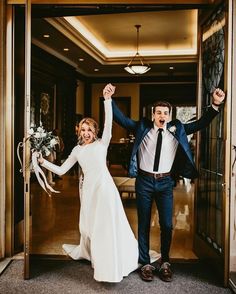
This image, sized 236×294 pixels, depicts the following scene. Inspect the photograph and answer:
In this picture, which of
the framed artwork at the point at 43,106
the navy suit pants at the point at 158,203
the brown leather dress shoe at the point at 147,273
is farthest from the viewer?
the framed artwork at the point at 43,106

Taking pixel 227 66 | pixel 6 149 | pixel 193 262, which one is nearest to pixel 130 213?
pixel 193 262

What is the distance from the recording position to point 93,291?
3396mm

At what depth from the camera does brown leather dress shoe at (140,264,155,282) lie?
366 cm

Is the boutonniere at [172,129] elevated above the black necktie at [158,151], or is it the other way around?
the boutonniere at [172,129]

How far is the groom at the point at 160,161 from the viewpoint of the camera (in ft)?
12.1

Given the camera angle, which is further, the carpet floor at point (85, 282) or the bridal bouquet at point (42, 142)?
the bridal bouquet at point (42, 142)

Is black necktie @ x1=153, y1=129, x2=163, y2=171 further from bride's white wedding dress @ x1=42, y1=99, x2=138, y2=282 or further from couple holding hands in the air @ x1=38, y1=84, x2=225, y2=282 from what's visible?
bride's white wedding dress @ x1=42, y1=99, x2=138, y2=282

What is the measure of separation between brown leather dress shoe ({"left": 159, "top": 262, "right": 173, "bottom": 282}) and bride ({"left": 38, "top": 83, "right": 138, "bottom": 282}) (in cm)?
25

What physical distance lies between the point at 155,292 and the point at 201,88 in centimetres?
217

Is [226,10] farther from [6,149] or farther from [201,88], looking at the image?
[6,149]

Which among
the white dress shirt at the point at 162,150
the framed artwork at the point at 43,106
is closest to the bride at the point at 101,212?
the white dress shirt at the point at 162,150

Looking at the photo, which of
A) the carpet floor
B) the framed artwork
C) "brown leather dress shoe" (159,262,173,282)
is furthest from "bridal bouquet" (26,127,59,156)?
the framed artwork

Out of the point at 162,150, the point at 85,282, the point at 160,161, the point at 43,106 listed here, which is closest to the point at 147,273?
the point at 85,282

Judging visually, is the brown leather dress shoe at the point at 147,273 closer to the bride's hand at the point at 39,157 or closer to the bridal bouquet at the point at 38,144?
the bridal bouquet at the point at 38,144
